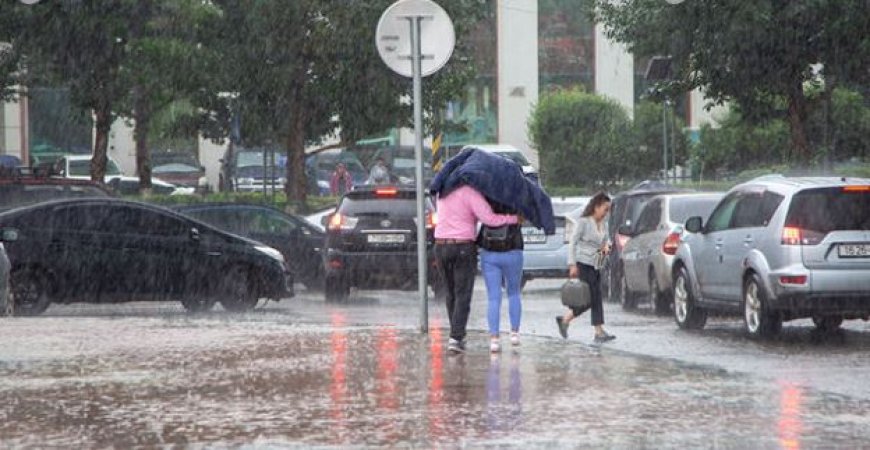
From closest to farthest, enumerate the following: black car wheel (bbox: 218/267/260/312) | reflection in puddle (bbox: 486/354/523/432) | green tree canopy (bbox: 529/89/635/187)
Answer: reflection in puddle (bbox: 486/354/523/432)
black car wheel (bbox: 218/267/260/312)
green tree canopy (bbox: 529/89/635/187)

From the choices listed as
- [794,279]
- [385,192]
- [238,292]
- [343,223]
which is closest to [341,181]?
[385,192]

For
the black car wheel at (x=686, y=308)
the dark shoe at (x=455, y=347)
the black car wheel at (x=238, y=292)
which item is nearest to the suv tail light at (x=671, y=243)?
the black car wheel at (x=686, y=308)

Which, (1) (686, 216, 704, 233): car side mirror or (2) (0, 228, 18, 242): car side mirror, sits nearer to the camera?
(1) (686, 216, 704, 233): car side mirror

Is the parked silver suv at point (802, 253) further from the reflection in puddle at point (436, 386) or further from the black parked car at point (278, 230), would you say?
the black parked car at point (278, 230)

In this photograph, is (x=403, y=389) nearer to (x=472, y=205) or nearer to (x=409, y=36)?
(x=472, y=205)

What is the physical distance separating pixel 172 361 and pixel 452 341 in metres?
2.13

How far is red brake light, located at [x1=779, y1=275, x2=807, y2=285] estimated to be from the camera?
17984 millimetres

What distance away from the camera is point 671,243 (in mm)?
22891

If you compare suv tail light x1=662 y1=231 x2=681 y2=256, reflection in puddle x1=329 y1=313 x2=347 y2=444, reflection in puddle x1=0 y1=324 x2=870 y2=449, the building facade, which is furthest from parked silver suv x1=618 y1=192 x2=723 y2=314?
the building facade

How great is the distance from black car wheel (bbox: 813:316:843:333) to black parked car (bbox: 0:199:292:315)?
7.12m

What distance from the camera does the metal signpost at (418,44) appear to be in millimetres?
16578

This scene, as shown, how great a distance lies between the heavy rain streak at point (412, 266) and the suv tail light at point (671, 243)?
1.6 inches

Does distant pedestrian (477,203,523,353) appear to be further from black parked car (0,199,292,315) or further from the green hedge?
the green hedge

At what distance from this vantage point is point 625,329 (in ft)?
67.5
